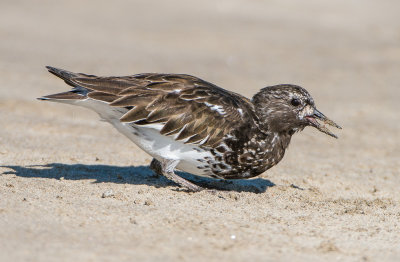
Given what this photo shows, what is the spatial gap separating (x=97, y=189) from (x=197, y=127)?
4.05 feet

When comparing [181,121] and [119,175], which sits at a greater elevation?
[181,121]

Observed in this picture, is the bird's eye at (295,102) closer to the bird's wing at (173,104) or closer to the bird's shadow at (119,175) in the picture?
the bird's wing at (173,104)

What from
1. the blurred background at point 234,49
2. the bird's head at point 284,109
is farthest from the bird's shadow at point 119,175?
the blurred background at point 234,49

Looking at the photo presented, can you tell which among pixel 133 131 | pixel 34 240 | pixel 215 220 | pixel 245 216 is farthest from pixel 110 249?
pixel 133 131

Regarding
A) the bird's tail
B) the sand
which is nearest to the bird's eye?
the sand

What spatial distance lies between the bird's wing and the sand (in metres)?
0.69

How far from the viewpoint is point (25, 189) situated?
21.0 feet

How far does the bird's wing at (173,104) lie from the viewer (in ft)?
22.0

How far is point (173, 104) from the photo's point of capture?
681cm

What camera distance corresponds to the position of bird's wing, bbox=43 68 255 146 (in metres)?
6.70

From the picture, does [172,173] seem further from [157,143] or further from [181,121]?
[181,121]

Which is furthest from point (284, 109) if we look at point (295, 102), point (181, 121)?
point (181, 121)

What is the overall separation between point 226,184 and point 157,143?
1.20m

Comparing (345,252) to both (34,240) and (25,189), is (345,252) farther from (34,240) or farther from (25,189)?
(25,189)
